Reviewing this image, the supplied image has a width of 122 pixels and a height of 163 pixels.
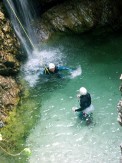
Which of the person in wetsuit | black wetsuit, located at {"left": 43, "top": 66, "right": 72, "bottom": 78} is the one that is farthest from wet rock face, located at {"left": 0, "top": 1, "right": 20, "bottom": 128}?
the person in wetsuit

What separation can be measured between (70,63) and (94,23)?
11.6 ft

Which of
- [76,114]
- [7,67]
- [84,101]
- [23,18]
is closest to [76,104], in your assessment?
[76,114]

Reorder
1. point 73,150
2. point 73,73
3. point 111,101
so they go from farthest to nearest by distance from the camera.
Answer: point 73,73 < point 111,101 < point 73,150

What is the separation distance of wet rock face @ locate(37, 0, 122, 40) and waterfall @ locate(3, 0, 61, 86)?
2.07 feet

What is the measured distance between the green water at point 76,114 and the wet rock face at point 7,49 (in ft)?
4.68

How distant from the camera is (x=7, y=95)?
49.6 ft

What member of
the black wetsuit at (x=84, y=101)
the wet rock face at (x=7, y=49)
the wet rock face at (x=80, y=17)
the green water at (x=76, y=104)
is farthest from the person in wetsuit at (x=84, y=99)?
the wet rock face at (x=80, y=17)

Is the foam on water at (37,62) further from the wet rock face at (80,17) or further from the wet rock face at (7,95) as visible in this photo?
the wet rock face at (80,17)

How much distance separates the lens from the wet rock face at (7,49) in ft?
51.9

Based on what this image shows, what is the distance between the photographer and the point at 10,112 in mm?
14625

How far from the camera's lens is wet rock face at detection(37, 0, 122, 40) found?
19.5 m

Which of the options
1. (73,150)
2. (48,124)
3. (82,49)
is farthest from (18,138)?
(82,49)

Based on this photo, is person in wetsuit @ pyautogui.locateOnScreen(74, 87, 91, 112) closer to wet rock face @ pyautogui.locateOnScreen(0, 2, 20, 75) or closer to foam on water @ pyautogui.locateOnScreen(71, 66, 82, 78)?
foam on water @ pyautogui.locateOnScreen(71, 66, 82, 78)

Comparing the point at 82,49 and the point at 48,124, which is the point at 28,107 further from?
the point at 82,49
